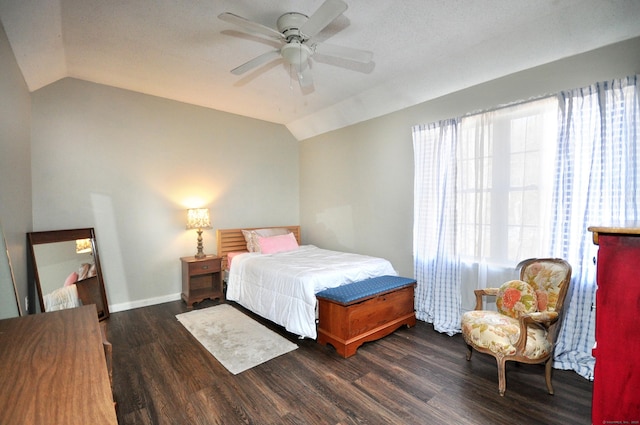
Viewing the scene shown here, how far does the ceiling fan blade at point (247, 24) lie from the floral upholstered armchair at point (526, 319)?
2650mm

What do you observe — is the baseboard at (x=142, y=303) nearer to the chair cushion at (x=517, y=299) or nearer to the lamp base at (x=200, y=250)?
the lamp base at (x=200, y=250)

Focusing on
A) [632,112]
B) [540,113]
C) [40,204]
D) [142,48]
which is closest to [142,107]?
[142,48]

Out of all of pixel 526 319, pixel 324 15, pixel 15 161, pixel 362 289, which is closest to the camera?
pixel 324 15

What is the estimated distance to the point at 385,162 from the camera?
394 centimetres

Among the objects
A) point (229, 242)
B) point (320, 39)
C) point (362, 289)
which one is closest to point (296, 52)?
point (320, 39)

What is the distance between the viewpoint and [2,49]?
80.7 inches

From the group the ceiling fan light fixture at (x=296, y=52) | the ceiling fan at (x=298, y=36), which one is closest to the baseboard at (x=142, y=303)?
the ceiling fan at (x=298, y=36)

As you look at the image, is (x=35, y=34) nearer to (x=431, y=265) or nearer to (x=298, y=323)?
(x=298, y=323)

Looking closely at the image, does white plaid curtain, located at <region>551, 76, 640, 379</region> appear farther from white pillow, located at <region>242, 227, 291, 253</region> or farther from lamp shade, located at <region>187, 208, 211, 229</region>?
lamp shade, located at <region>187, 208, 211, 229</region>

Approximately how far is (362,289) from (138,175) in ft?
10.5

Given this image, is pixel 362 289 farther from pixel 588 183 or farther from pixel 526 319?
pixel 588 183

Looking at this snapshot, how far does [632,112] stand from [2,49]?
14.9 feet

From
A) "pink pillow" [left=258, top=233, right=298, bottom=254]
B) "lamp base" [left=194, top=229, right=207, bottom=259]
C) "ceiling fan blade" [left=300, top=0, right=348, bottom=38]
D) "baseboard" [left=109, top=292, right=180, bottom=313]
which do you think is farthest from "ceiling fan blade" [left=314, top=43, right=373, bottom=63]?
"baseboard" [left=109, top=292, right=180, bottom=313]

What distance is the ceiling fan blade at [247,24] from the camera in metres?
1.80
